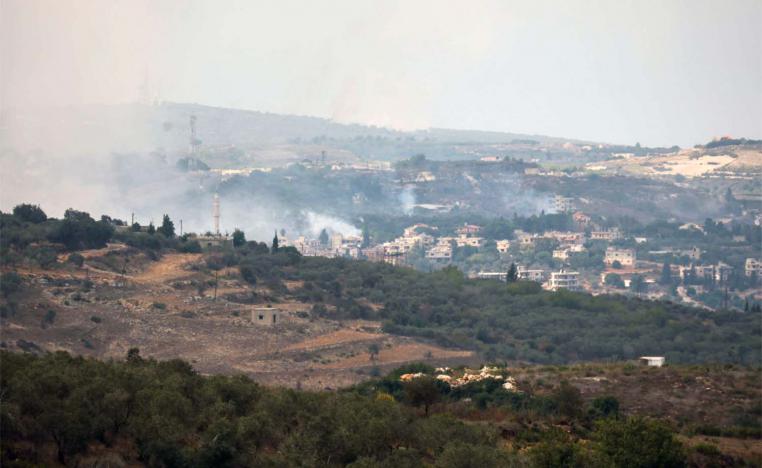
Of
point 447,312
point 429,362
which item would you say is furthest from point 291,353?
point 447,312

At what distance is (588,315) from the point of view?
382 feet

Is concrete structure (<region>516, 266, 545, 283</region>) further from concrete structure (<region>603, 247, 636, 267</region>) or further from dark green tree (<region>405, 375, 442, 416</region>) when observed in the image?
dark green tree (<region>405, 375, 442, 416</region>)

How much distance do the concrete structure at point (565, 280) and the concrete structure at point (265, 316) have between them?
2948 inches

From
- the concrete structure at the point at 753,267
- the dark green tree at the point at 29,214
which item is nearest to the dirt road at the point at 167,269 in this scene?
the dark green tree at the point at 29,214

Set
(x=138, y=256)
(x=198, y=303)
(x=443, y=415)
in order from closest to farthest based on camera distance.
A: (x=443, y=415)
(x=198, y=303)
(x=138, y=256)

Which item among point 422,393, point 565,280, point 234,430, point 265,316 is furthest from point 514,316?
point 234,430

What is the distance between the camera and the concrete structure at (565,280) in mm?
167000

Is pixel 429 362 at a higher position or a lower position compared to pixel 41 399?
lower

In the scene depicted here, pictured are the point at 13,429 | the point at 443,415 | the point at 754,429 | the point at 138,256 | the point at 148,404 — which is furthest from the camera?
the point at 138,256

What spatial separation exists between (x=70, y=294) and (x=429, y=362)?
18.4m

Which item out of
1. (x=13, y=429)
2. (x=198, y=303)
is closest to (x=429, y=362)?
(x=198, y=303)

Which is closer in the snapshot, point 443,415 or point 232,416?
point 232,416

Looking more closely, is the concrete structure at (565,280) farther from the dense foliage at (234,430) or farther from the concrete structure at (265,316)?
the dense foliage at (234,430)

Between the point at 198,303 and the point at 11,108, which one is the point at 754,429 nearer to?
the point at 198,303
